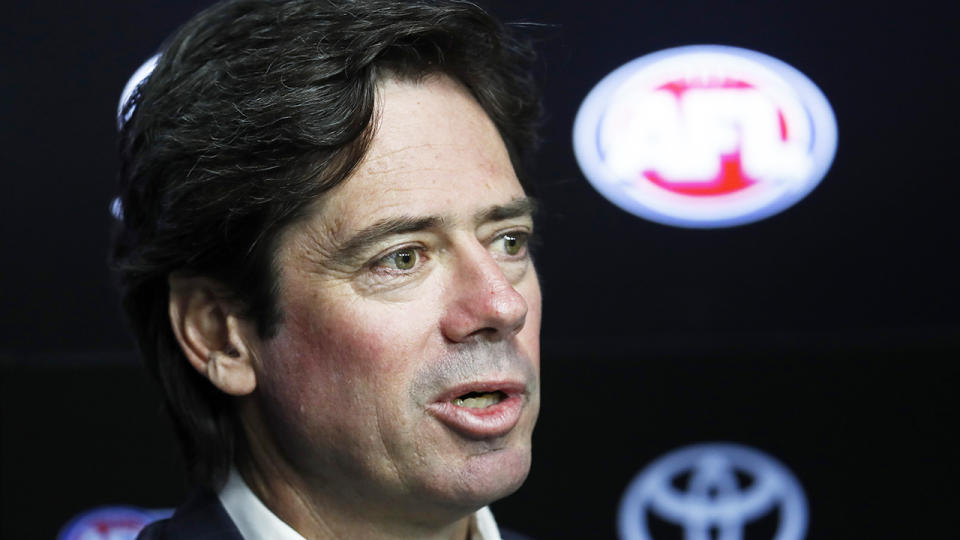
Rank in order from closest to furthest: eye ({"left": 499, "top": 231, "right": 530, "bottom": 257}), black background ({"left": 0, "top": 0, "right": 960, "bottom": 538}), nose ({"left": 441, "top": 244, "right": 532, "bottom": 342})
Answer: nose ({"left": 441, "top": 244, "right": 532, "bottom": 342}) < eye ({"left": 499, "top": 231, "right": 530, "bottom": 257}) < black background ({"left": 0, "top": 0, "right": 960, "bottom": 538})

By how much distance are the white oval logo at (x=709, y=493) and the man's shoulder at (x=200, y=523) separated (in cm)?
78

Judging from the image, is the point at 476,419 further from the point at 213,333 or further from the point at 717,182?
the point at 717,182

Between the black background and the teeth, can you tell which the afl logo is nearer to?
the black background

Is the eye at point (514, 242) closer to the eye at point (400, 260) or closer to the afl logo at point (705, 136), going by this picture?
the eye at point (400, 260)

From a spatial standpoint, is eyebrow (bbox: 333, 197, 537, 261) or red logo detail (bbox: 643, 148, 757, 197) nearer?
eyebrow (bbox: 333, 197, 537, 261)

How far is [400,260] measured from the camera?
106 centimetres

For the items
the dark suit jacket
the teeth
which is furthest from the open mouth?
the dark suit jacket

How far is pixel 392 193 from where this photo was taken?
3.45ft

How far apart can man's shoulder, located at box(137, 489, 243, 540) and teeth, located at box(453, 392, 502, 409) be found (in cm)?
25

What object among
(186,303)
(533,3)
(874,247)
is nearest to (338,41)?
(186,303)

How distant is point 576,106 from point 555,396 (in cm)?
41

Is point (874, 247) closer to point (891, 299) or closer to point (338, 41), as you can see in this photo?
point (891, 299)

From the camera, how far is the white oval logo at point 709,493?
5.83 ft

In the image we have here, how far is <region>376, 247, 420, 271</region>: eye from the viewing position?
106 centimetres
